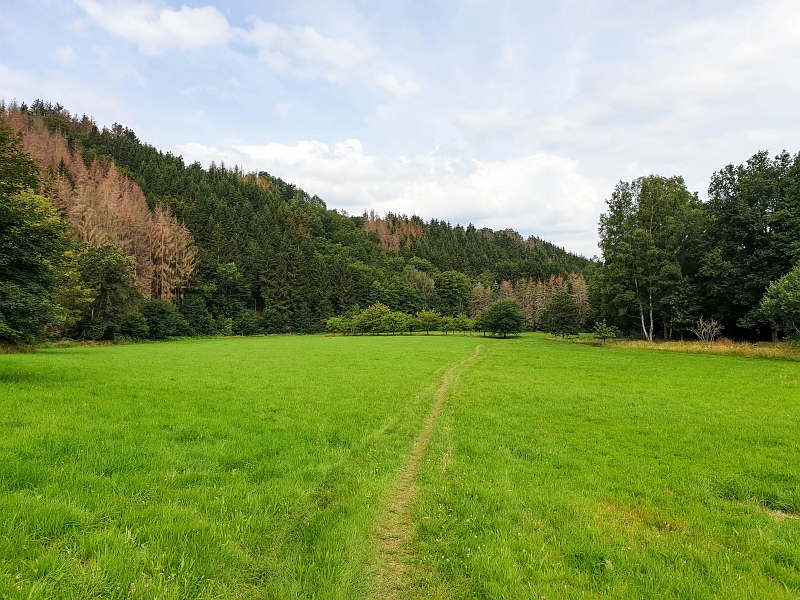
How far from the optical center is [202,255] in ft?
270

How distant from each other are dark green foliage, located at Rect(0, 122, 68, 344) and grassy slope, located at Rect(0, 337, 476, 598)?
273 cm

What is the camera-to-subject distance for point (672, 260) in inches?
1663

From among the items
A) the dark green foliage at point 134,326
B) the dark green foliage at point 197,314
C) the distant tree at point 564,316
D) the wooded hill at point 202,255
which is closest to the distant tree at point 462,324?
the wooded hill at point 202,255

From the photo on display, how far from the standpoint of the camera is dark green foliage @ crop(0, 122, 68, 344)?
13648 mm

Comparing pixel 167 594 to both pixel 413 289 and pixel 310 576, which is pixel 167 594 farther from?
pixel 413 289

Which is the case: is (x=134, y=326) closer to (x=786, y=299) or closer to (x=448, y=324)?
(x=448, y=324)

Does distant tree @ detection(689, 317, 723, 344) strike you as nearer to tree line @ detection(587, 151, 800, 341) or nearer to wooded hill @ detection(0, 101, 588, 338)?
tree line @ detection(587, 151, 800, 341)

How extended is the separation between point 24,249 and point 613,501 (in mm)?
21027

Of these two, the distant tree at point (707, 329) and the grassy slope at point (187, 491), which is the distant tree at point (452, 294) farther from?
the grassy slope at point (187, 491)

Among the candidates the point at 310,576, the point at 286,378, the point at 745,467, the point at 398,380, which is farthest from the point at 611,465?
the point at 286,378

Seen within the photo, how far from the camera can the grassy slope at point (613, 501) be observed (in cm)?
423

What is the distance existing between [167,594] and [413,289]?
107m

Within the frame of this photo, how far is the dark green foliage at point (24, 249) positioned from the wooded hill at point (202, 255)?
4.49 feet

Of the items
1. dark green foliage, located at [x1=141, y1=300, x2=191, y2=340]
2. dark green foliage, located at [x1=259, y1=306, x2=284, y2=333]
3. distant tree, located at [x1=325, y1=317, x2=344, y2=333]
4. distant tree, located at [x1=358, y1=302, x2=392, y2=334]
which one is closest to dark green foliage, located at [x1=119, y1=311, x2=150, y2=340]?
dark green foliage, located at [x1=141, y1=300, x2=191, y2=340]
